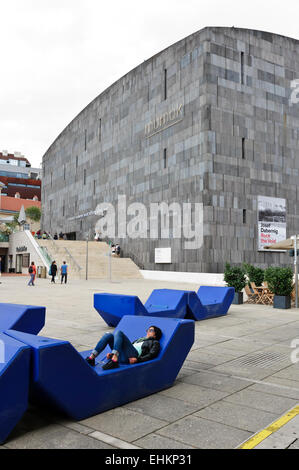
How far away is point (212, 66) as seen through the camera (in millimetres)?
34312

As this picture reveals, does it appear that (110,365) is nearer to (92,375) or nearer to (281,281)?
(92,375)

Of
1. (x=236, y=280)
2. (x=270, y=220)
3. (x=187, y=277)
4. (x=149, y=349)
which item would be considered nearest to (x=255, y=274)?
(x=236, y=280)

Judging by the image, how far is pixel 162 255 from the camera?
37750 mm

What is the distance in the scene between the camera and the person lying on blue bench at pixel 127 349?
202 inches

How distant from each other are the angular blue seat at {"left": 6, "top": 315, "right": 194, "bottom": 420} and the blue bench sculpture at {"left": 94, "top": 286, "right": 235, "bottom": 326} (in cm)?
387

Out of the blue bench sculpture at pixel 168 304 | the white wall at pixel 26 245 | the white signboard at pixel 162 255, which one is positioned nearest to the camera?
the blue bench sculpture at pixel 168 304

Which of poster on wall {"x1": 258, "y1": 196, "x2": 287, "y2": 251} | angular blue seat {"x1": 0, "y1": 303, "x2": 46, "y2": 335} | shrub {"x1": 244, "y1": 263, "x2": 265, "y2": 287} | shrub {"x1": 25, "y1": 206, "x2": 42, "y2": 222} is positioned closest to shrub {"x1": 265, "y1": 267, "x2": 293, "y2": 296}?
shrub {"x1": 244, "y1": 263, "x2": 265, "y2": 287}

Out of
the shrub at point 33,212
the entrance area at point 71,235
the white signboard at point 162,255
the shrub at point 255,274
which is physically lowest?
the shrub at point 255,274

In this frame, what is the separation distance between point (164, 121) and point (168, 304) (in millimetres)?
30007

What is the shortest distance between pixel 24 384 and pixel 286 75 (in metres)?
40.7

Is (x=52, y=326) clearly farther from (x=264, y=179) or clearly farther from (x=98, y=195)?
(x=98, y=195)

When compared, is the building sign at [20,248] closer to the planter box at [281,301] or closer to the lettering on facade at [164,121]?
the lettering on facade at [164,121]

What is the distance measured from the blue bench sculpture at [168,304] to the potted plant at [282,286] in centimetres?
288

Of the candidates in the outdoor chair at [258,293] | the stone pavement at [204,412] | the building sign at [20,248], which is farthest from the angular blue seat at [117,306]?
the building sign at [20,248]
